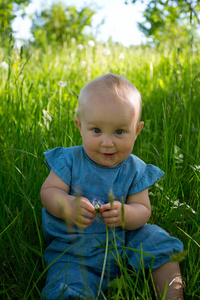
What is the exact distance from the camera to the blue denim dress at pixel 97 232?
148 centimetres

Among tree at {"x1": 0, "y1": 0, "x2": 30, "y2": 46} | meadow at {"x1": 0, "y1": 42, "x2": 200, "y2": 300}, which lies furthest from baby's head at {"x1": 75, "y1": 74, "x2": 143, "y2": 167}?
tree at {"x1": 0, "y1": 0, "x2": 30, "y2": 46}

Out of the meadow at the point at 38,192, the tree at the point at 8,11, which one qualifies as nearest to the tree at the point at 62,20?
A: the tree at the point at 8,11

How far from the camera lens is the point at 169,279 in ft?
4.73

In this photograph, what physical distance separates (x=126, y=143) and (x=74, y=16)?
538 inches

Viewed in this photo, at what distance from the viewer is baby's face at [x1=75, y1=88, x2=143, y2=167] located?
1.42 m

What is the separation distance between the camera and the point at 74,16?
14.0 meters

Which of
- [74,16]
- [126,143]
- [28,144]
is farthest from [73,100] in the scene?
[74,16]

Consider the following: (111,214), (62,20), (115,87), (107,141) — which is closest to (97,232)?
(111,214)

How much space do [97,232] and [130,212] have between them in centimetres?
18

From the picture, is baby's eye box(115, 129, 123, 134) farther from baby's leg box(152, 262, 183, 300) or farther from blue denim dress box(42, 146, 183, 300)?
baby's leg box(152, 262, 183, 300)

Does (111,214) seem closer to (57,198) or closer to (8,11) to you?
(57,198)

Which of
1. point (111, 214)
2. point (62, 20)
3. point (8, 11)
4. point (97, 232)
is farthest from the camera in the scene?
point (62, 20)

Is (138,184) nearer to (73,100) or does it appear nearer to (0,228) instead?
(0,228)

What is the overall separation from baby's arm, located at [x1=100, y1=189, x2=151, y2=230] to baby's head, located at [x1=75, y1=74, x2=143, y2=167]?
20cm
